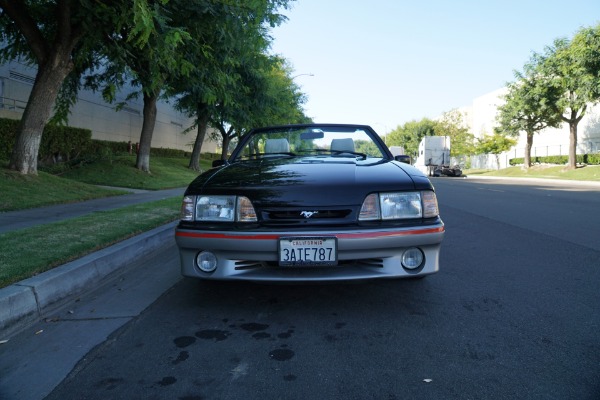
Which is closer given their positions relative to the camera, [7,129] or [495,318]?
[495,318]

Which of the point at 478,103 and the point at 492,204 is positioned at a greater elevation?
the point at 478,103

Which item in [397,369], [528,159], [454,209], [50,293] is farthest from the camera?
[528,159]

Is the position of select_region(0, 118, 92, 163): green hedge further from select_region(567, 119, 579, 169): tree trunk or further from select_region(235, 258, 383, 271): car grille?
select_region(567, 119, 579, 169): tree trunk

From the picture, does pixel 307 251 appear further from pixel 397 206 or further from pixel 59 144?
pixel 59 144

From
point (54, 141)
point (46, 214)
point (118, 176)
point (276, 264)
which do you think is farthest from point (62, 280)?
point (54, 141)

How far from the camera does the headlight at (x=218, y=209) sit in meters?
3.12

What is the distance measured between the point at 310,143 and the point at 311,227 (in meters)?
2.10

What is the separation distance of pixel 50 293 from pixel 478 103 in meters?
65.7

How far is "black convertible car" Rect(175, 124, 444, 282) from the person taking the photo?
9.66ft

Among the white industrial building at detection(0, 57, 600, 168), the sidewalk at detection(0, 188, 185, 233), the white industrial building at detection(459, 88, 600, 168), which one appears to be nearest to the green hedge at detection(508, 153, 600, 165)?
the white industrial building at detection(459, 88, 600, 168)

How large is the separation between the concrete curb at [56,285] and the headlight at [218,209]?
1.21 m

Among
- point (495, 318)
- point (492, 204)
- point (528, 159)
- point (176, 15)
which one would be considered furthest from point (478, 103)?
point (495, 318)

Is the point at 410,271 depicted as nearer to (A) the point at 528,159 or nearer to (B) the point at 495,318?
(B) the point at 495,318

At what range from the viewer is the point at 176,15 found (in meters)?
9.02
